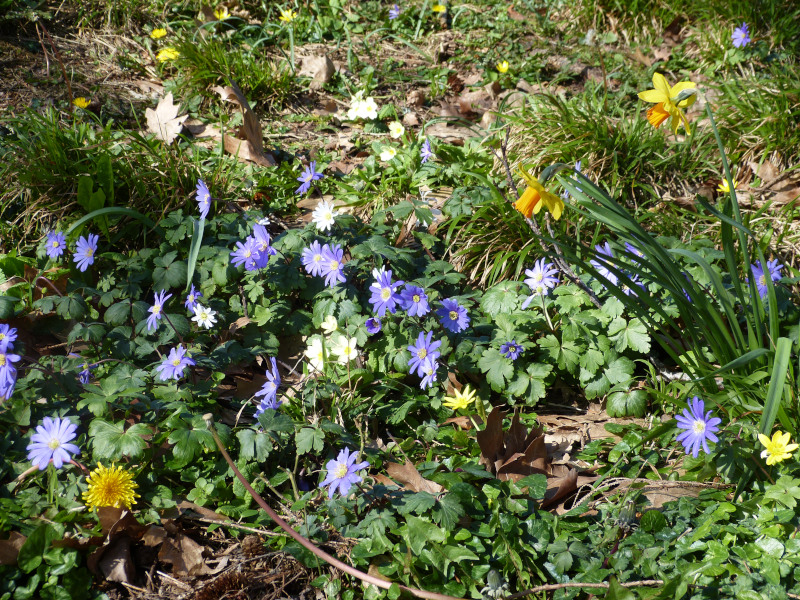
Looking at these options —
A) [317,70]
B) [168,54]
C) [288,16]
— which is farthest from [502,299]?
[288,16]

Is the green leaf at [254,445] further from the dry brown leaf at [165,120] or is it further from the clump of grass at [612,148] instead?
the dry brown leaf at [165,120]

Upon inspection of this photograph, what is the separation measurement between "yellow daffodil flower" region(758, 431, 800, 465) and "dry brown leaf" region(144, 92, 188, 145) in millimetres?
3161

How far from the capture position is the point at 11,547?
5.72 feet

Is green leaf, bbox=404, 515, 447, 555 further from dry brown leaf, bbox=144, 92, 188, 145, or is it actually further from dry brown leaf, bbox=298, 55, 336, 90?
dry brown leaf, bbox=298, 55, 336, 90

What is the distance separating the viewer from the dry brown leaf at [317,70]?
13.6ft

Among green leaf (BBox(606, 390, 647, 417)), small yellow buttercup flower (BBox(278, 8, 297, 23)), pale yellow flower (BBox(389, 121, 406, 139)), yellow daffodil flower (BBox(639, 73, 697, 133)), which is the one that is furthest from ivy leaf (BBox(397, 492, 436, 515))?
small yellow buttercup flower (BBox(278, 8, 297, 23))

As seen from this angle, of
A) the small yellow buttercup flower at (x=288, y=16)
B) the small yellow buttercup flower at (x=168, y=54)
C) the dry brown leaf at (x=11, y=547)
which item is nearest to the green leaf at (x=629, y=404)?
the dry brown leaf at (x=11, y=547)

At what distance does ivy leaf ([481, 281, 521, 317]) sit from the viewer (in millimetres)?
2449

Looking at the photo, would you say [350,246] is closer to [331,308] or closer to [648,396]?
[331,308]

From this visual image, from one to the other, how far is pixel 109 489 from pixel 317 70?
3161 mm

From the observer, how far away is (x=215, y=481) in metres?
1.99

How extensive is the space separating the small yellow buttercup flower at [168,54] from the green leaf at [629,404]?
11.1 ft

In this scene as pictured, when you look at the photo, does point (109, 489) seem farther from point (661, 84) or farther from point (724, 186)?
point (724, 186)

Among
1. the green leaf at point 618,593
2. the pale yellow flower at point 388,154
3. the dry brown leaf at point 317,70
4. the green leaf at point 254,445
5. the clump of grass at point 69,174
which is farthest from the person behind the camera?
the dry brown leaf at point 317,70
